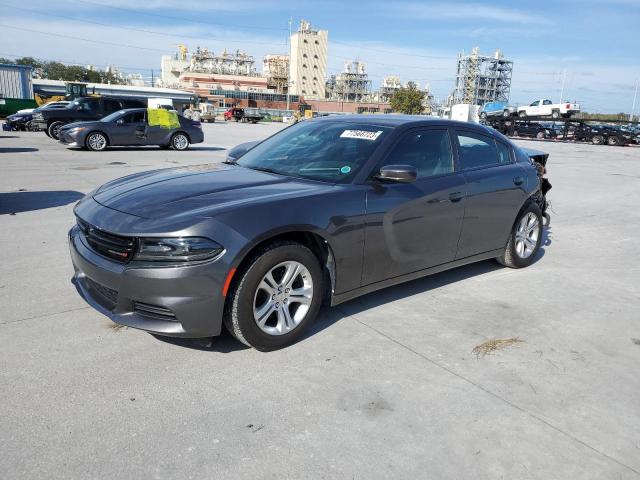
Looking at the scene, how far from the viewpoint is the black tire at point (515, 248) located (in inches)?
215

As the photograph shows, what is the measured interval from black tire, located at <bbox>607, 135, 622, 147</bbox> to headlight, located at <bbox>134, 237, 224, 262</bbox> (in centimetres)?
3682

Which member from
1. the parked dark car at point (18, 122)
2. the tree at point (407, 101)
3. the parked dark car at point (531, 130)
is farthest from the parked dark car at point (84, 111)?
the tree at point (407, 101)

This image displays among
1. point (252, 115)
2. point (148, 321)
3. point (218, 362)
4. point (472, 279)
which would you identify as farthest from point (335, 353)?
point (252, 115)

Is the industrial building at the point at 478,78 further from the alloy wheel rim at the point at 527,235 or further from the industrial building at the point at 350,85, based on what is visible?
the alloy wheel rim at the point at 527,235

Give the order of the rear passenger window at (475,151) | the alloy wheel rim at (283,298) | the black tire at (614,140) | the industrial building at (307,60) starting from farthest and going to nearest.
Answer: the industrial building at (307,60) → the black tire at (614,140) → the rear passenger window at (475,151) → the alloy wheel rim at (283,298)

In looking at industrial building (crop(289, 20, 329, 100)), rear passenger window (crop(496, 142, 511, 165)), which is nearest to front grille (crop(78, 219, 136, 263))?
rear passenger window (crop(496, 142, 511, 165))

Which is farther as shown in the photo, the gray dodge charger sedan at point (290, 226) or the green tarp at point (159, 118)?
the green tarp at point (159, 118)

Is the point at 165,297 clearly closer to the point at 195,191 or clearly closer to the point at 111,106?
the point at 195,191

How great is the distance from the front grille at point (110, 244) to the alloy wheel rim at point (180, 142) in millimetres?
14626

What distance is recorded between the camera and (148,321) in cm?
314

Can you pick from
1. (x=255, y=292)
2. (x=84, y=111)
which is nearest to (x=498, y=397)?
(x=255, y=292)

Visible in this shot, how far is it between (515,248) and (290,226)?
3.15 m

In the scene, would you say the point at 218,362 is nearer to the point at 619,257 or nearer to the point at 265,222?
the point at 265,222

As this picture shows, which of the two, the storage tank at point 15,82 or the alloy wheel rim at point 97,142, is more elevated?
the storage tank at point 15,82
